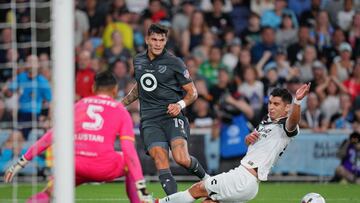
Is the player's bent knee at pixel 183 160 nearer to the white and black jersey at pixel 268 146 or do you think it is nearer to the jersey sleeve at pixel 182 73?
the jersey sleeve at pixel 182 73

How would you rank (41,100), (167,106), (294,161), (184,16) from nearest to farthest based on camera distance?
1. (167,106)
2. (41,100)
3. (294,161)
4. (184,16)

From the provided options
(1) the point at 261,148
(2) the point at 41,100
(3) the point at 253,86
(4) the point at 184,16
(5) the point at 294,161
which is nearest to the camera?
(1) the point at 261,148

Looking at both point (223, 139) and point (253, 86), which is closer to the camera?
point (223, 139)

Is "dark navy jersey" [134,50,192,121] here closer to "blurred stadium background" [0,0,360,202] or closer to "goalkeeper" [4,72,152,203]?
"goalkeeper" [4,72,152,203]

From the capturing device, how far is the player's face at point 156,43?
11.3 meters

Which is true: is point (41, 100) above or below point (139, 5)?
below

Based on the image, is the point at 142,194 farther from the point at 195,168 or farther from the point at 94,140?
the point at 195,168

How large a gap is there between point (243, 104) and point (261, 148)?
24.9 ft

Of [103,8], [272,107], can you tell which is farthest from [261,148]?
[103,8]

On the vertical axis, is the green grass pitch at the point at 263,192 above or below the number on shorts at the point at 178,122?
below

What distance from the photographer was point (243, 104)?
17.3 m

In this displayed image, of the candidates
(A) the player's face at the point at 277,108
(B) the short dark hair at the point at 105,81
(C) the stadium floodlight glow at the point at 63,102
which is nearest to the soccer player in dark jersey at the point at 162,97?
(A) the player's face at the point at 277,108

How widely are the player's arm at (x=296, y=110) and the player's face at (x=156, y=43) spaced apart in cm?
239

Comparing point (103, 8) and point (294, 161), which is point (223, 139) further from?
point (103, 8)
